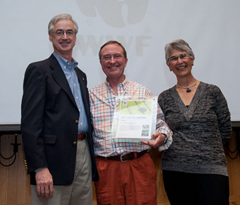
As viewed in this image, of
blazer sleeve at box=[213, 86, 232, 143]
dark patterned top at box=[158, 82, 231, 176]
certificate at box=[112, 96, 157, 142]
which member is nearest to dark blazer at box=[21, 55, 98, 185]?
certificate at box=[112, 96, 157, 142]

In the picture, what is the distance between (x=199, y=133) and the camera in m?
1.61

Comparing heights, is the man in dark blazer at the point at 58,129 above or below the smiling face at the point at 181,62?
below

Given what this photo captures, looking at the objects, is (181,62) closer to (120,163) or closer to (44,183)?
(120,163)

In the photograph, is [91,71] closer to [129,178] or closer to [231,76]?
[129,178]

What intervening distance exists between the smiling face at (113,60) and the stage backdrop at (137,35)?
68 centimetres

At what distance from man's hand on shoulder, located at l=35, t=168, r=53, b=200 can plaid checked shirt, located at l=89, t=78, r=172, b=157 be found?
15.0 inches

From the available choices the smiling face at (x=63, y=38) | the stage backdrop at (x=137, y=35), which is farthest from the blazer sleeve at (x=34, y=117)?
the stage backdrop at (x=137, y=35)

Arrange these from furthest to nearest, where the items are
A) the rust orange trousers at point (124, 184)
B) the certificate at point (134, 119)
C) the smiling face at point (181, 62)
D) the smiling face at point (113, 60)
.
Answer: the smiling face at point (181, 62), the smiling face at point (113, 60), the rust orange trousers at point (124, 184), the certificate at point (134, 119)

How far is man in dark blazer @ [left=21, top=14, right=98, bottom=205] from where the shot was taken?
1300 millimetres

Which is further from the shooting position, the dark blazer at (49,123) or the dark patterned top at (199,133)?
the dark patterned top at (199,133)

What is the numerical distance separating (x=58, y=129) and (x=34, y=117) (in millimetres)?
140

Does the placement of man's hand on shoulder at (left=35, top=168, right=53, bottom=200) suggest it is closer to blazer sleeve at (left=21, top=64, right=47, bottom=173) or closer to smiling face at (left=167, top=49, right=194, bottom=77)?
blazer sleeve at (left=21, top=64, right=47, bottom=173)

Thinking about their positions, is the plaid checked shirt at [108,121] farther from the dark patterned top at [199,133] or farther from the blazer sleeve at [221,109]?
the blazer sleeve at [221,109]

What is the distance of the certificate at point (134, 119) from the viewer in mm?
1446
